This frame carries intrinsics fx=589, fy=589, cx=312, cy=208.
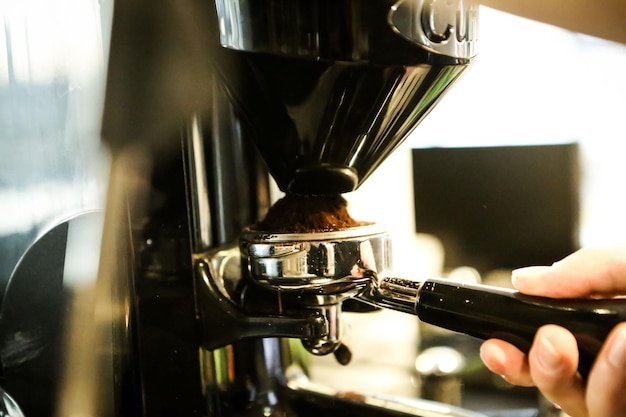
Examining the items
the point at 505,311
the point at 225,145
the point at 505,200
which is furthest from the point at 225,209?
the point at 505,200

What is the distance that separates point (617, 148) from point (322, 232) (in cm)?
41

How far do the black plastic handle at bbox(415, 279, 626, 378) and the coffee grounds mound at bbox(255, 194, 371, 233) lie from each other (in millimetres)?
70

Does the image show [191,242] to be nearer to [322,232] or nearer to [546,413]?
[322,232]

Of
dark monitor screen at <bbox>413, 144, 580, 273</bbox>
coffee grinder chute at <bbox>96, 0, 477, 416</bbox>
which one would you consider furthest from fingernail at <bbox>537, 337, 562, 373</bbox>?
dark monitor screen at <bbox>413, 144, 580, 273</bbox>

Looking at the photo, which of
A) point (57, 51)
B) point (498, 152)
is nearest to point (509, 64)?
point (498, 152)

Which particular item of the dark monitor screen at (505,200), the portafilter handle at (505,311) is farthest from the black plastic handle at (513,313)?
the dark monitor screen at (505,200)

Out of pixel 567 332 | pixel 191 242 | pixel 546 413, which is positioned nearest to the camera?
pixel 567 332

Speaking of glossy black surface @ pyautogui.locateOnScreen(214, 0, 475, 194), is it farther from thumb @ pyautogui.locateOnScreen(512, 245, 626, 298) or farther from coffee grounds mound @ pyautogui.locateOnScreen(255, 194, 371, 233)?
thumb @ pyautogui.locateOnScreen(512, 245, 626, 298)

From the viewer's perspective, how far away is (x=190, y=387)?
0.39 m

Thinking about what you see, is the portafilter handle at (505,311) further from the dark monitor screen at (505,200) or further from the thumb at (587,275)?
the dark monitor screen at (505,200)

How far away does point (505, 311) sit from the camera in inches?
11.7

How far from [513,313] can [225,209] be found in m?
0.20

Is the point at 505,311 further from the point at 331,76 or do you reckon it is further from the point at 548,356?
the point at 331,76

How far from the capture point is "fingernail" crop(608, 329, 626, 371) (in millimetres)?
260
